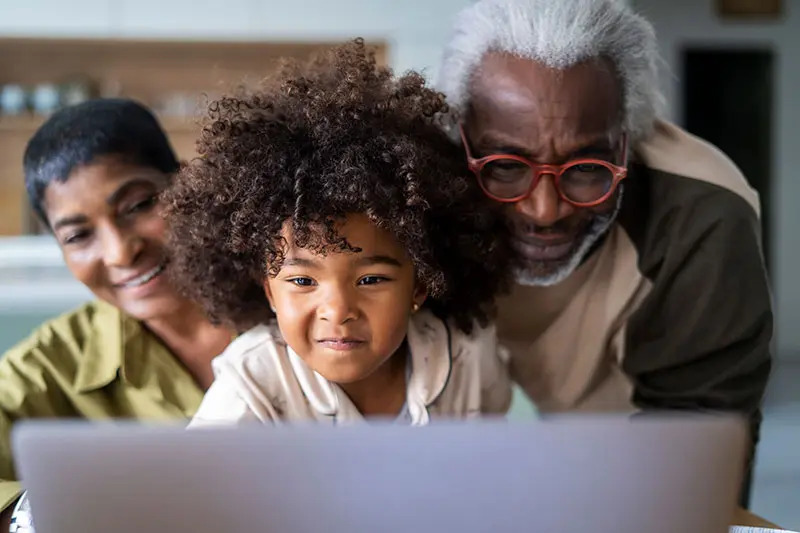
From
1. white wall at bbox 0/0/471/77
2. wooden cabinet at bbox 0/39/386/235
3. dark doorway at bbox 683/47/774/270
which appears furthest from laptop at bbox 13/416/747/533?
dark doorway at bbox 683/47/774/270

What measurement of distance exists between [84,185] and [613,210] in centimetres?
75

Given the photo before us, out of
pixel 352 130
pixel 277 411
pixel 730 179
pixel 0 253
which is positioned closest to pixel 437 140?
pixel 352 130

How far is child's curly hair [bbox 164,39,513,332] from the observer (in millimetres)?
904

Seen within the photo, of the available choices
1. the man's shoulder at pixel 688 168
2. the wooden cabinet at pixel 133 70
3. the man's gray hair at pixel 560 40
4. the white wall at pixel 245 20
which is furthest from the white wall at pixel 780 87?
the man's gray hair at pixel 560 40

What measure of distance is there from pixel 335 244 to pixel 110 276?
48cm

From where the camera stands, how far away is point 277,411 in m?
0.99

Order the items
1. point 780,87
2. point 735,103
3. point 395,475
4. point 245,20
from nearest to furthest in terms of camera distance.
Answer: point 395,475
point 245,20
point 780,87
point 735,103

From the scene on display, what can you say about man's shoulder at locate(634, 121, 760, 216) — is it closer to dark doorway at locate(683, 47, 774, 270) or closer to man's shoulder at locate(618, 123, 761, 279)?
man's shoulder at locate(618, 123, 761, 279)

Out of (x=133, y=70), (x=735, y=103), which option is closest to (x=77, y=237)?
(x=133, y=70)

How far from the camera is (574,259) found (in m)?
1.20

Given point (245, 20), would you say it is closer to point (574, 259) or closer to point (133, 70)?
point (133, 70)

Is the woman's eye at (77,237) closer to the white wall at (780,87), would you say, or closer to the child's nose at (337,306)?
the child's nose at (337,306)

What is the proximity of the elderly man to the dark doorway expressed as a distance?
4.07m

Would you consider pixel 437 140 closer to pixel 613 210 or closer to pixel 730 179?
pixel 613 210
